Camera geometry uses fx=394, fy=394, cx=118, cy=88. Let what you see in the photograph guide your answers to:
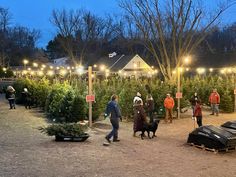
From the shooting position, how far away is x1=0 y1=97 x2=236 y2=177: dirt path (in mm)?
10055

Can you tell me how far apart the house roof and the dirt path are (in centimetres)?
5267

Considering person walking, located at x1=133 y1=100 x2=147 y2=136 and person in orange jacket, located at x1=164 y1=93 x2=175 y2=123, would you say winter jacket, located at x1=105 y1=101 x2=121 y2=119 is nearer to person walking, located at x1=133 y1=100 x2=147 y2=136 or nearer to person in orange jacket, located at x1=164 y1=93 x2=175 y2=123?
person walking, located at x1=133 y1=100 x2=147 y2=136

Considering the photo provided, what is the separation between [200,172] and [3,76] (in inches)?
2319

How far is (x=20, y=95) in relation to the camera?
34125 millimetres

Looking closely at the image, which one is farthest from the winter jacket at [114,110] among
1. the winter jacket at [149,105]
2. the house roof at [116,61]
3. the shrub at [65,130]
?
the house roof at [116,61]

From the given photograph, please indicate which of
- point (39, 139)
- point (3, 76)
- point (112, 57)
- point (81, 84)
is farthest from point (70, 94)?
point (112, 57)

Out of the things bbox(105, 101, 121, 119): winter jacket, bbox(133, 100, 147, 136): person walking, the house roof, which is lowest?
bbox(133, 100, 147, 136): person walking

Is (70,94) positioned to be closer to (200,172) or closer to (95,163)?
(95,163)

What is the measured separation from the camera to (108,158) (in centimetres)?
1176

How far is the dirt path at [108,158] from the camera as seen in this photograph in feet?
33.0

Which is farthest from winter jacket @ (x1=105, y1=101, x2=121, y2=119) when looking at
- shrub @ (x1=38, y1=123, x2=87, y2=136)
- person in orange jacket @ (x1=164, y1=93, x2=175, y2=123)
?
person in orange jacket @ (x1=164, y1=93, x2=175, y2=123)

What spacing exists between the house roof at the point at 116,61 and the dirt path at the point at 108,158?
5267 centimetres

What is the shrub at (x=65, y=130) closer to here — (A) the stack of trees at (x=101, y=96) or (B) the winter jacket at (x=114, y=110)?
(B) the winter jacket at (x=114, y=110)

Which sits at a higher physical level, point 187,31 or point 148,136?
point 187,31
